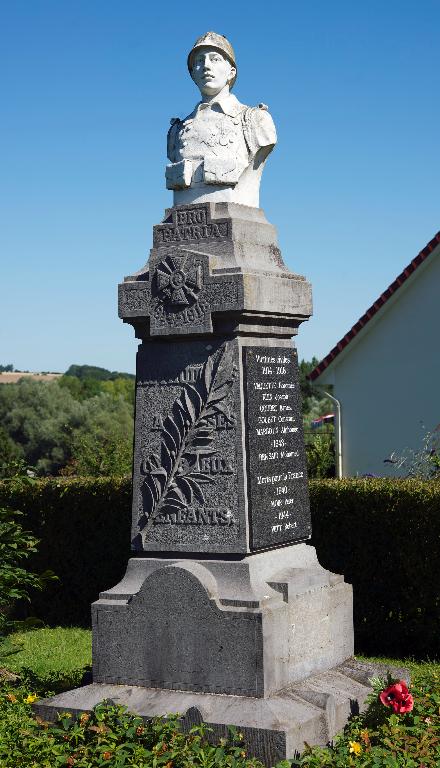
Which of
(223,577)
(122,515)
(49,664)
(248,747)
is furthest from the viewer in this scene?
(122,515)

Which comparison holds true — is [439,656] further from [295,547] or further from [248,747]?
[248,747]

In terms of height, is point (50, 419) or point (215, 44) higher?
point (50, 419)

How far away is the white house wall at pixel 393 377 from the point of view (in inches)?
715

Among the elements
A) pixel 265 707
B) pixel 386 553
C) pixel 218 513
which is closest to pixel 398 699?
pixel 265 707

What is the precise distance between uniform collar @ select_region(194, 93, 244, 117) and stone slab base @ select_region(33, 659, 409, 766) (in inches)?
143

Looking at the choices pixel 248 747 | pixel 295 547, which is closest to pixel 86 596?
pixel 295 547

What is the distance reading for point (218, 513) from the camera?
22.7 ft

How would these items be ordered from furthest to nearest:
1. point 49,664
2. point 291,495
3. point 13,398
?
point 13,398, point 49,664, point 291,495

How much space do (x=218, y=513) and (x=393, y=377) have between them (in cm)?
1212

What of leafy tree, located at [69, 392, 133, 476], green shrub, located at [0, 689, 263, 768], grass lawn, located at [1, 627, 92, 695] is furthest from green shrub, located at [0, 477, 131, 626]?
green shrub, located at [0, 689, 263, 768]

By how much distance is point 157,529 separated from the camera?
281 inches

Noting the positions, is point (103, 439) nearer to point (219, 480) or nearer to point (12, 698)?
point (12, 698)

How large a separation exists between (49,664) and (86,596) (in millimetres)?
2907

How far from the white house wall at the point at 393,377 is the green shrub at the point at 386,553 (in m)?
6.63
